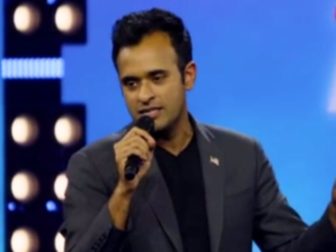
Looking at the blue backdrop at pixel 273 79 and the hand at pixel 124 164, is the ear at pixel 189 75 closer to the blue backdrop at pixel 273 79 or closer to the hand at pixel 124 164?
the hand at pixel 124 164

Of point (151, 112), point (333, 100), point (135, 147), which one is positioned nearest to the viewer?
point (135, 147)

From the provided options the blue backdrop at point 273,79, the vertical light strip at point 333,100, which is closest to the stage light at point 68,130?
the blue backdrop at point 273,79

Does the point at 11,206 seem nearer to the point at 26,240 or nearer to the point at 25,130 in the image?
the point at 26,240

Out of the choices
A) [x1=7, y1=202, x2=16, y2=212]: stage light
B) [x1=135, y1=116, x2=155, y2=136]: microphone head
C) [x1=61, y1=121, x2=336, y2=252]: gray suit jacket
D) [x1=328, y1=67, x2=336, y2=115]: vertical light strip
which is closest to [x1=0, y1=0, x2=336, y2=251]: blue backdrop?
[x1=328, y1=67, x2=336, y2=115]: vertical light strip

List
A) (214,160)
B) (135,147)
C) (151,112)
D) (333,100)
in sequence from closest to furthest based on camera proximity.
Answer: (135,147) → (151,112) → (214,160) → (333,100)

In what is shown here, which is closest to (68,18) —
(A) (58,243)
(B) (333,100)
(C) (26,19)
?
(C) (26,19)

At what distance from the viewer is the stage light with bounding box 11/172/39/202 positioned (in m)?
2.36

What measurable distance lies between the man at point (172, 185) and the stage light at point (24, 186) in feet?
2.48

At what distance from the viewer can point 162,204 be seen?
1590 millimetres

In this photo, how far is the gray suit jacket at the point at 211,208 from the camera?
5.04 ft

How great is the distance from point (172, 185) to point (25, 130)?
0.83 meters

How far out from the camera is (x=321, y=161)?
2.31 meters

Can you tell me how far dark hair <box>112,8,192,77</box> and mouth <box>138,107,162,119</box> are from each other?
0.14 m

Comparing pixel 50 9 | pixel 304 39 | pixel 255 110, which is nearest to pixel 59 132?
pixel 50 9
